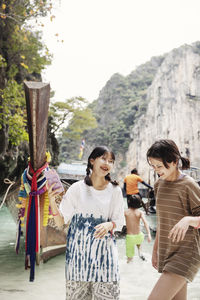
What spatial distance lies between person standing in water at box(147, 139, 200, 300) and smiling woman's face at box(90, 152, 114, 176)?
0.95 feet

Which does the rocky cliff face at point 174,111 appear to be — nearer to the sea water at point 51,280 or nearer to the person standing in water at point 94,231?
the sea water at point 51,280

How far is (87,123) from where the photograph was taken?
25.1 m

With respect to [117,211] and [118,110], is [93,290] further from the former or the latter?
[118,110]

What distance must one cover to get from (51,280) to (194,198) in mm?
3159

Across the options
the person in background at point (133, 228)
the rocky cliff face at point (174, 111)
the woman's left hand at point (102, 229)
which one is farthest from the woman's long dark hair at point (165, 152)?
the rocky cliff face at point (174, 111)

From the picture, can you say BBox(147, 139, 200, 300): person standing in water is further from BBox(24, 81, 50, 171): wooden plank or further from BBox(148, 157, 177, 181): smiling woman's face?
BBox(24, 81, 50, 171): wooden plank

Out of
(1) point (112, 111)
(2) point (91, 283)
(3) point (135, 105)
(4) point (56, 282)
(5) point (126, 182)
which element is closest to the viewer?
(2) point (91, 283)

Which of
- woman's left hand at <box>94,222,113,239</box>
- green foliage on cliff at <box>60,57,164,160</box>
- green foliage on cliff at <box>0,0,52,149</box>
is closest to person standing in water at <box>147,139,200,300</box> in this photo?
woman's left hand at <box>94,222,113,239</box>

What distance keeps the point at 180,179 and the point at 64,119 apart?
72.7ft

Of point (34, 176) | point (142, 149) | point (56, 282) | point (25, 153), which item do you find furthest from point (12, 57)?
point (142, 149)

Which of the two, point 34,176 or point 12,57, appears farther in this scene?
point 12,57

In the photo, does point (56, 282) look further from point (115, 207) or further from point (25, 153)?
point (25, 153)

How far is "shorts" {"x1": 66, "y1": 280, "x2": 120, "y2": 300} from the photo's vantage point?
66.1 inches

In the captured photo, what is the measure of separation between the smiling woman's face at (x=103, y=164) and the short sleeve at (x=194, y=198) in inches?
22.0
